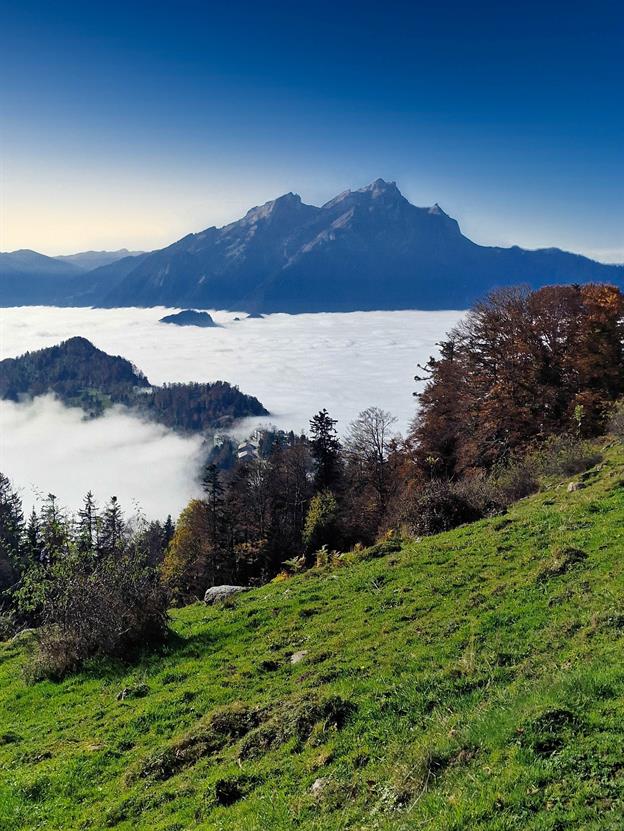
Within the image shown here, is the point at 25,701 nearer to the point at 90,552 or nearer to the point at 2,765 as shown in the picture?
the point at 2,765

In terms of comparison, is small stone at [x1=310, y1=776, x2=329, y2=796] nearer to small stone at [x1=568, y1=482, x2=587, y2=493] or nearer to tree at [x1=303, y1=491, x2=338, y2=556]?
small stone at [x1=568, y1=482, x2=587, y2=493]

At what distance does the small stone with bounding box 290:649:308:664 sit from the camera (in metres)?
12.7

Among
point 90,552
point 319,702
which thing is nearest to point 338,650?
point 319,702

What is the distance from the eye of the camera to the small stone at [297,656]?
41.5 ft

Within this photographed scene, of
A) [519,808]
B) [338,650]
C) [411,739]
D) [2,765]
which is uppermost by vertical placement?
[519,808]

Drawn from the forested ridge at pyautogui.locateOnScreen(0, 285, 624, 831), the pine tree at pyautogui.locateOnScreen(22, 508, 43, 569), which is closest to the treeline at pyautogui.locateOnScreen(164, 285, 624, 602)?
the forested ridge at pyautogui.locateOnScreen(0, 285, 624, 831)

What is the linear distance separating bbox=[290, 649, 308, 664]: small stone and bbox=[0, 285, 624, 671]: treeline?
4831mm

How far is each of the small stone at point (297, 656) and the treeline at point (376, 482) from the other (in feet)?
15.8

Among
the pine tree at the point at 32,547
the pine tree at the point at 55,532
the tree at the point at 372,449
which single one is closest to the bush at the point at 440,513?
the pine tree at the point at 55,532

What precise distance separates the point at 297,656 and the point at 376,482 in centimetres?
4214

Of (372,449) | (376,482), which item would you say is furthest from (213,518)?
(372,449)

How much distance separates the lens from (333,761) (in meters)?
Answer: 8.32

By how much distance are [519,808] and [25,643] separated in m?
17.8

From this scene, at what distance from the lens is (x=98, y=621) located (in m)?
15.3
